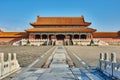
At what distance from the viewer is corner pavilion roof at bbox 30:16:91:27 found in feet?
265

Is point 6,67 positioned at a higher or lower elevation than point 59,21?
lower

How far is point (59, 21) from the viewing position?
83.4m

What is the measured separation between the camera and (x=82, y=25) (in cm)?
8006

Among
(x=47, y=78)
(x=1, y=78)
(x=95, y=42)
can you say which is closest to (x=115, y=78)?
(x=47, y=78)

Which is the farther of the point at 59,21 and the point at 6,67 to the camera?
the point at 59,21

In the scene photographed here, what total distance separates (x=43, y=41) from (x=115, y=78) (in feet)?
204

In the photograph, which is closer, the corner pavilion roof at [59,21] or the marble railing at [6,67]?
the marble railing at [6,67]

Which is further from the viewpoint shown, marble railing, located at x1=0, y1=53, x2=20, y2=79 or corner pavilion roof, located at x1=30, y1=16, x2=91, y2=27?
corner pavilion roof, located at x1=30, y1=16, x2=91, y2=27

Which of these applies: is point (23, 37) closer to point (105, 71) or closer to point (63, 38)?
point (63, 38)

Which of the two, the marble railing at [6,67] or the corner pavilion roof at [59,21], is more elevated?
the corner pavilion roof at [59,21]

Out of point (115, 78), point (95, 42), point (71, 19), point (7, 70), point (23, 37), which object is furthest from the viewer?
point (71, 19)

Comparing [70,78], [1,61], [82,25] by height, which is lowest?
[70,78]

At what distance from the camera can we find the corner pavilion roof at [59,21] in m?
80.8

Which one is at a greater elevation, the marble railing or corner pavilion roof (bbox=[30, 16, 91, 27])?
corner pavilion roof (bbox=[30, 16, 91, 27])
